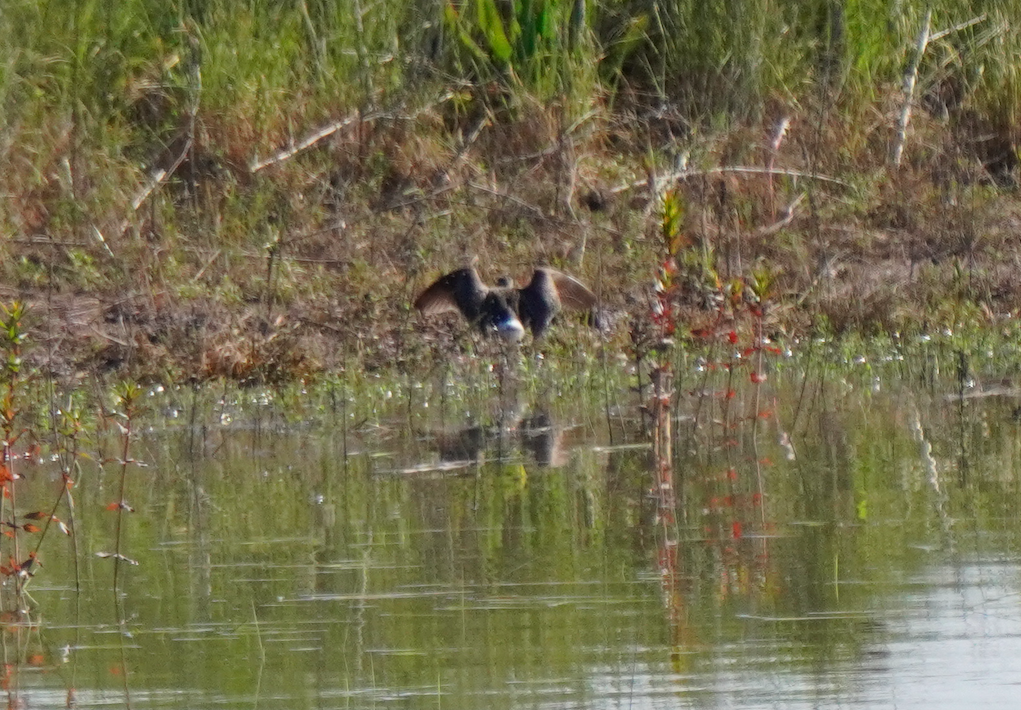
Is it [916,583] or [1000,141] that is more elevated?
[1000,141]

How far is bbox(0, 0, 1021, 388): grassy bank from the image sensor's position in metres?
9.92

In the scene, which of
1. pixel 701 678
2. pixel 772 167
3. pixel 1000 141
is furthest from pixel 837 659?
pixel 1000 141

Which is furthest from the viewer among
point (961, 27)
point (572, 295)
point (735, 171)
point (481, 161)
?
point (961, 27)

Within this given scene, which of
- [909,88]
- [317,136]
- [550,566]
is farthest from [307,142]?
[550,566]

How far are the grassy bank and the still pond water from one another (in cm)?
226

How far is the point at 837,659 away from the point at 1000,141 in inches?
345

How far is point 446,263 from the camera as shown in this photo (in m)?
10.7

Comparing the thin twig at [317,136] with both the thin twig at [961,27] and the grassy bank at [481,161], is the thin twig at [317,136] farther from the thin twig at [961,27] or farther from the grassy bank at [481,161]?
the thin twig at [961,27]

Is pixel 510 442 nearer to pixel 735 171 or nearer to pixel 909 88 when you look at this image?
pixel 735 171

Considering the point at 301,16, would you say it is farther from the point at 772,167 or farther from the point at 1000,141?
the point at 1000,141

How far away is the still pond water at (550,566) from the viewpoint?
12.9 feet

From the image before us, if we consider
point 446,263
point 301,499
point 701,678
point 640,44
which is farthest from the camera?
point 640,44

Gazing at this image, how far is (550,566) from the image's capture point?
495 cm

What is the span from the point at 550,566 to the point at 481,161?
702 cm
